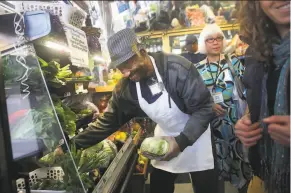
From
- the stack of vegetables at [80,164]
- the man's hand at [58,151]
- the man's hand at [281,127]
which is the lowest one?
the stack of vegetables at [80,164]

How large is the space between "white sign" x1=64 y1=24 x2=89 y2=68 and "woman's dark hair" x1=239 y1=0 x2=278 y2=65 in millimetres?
1213

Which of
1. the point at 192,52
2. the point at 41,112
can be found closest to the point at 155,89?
the point at 41,112

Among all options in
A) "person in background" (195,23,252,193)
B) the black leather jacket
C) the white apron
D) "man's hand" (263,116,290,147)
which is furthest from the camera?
"person in background" (195,23,252,193)

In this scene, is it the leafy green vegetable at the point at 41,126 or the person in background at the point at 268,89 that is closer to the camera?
the person in background at the point at 268,89

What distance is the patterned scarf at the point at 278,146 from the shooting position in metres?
0.82

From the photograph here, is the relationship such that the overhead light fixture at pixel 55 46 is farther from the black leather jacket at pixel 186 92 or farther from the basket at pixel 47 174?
the basket at pixel 47 174

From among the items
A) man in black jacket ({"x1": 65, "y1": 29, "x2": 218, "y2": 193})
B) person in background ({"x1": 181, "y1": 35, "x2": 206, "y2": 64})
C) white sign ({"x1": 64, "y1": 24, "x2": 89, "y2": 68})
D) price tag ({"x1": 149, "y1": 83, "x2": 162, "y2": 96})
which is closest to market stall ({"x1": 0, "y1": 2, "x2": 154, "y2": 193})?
white sign ({"x1": 64, "y1": 24, "x2": 89, "y2": 68})

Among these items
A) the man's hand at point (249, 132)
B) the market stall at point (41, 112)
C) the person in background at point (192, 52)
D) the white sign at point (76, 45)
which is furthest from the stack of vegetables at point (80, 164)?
the person in background at point (192, 52)

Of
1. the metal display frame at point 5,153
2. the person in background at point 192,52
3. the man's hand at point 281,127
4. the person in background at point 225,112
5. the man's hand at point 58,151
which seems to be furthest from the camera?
the person in background at point 192,52

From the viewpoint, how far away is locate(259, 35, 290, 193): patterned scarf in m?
0.82

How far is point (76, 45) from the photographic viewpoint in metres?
1.86

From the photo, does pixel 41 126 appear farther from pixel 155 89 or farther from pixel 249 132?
pixel 249 132

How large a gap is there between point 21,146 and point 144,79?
0.88 meters

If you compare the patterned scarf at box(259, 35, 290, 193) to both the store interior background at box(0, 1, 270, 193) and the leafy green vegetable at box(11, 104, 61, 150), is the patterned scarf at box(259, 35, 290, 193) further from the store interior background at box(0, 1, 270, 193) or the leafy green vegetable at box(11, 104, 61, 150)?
the store interior background at box(0, 1, 270, 193)
